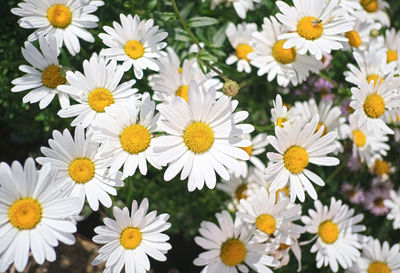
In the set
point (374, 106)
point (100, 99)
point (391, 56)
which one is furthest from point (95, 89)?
point (391, 56)

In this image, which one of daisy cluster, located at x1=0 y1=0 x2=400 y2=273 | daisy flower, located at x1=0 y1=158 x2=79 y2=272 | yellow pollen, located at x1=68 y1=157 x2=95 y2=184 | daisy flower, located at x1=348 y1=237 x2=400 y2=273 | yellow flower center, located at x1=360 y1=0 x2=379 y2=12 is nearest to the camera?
daisy flower, located at x1=0 y1=158 x2=79 y2=272

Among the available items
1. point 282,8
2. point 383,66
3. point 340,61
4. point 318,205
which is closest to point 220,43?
point 282,8

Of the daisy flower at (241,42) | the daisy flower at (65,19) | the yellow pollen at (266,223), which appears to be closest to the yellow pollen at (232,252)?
the yellow pollen at (266,223)

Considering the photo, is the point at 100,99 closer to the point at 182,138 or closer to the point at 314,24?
the point at 182,138

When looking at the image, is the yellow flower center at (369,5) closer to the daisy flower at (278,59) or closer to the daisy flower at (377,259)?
the daisy flower at (278,59)

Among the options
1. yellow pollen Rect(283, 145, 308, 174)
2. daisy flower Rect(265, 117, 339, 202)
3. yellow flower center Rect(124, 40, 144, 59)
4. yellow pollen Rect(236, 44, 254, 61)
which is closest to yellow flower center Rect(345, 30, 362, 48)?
yellow pollen Rect(236, 44, 254, 61)

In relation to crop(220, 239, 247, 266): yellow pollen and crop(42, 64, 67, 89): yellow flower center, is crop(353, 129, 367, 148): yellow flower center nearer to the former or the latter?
crop(220, 239, 247, 266): yellow pollen
